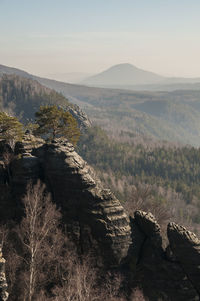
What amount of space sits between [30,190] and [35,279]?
12690mm

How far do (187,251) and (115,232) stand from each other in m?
10.3

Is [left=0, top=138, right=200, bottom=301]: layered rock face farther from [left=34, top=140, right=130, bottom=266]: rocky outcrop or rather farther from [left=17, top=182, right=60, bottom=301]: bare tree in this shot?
[left=17, top=182, right=60, bottom=301]: bare tree

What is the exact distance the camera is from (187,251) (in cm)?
3847

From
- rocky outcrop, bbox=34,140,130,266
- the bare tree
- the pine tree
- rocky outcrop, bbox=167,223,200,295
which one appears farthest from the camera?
the pine tree

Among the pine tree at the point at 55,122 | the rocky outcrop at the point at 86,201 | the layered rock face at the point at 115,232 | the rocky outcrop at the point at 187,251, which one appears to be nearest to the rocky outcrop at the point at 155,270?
the layered rock face at the point at 115,232

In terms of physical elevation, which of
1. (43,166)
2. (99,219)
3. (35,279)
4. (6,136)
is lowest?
(35,279)

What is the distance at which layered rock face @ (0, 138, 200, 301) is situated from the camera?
38438 mm

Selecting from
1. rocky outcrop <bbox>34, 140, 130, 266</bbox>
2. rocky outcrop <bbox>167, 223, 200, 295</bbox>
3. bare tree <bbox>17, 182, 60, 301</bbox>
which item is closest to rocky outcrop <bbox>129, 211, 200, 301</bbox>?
rocky outcrop <bbox>167, 223, 200, 295</bbox>

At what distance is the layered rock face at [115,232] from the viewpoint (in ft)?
126

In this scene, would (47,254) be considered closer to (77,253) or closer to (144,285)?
(77,253)

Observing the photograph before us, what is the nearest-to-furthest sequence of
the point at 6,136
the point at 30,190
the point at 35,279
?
the point at 35,279 → the point at 30,190 → the point at 6,136

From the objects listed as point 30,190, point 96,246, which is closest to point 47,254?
point 96,246

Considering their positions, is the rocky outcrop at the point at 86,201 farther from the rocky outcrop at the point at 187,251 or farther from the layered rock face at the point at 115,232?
the rocky outcrop at the point at 187,251

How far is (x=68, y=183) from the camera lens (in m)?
41.9
